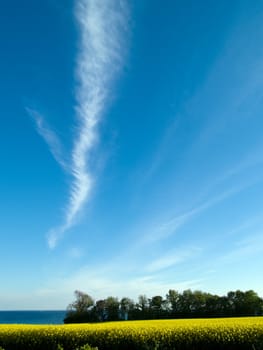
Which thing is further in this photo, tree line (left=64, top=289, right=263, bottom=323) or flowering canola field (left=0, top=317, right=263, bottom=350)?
tree line (left=64, top=289, right=263, bottom=323)

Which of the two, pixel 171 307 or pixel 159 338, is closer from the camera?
pixel 159 338

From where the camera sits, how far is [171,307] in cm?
6712

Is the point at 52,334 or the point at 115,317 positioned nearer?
the point at 52,334

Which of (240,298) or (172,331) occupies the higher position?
(240,298)

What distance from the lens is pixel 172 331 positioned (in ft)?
64.7

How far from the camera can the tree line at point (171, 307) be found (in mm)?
62094

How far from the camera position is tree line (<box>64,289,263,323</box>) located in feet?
204

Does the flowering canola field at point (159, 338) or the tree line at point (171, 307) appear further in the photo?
the tree line at point (171, 307)

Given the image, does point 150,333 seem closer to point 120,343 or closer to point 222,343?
point 120,343

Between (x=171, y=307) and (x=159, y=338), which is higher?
(x=171, y=307)

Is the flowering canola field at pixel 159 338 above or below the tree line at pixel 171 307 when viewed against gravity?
below

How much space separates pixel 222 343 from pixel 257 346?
177cm

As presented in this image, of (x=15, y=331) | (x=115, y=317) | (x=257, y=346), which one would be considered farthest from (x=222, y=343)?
(x=115, y=317)

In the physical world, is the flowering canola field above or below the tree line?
below
